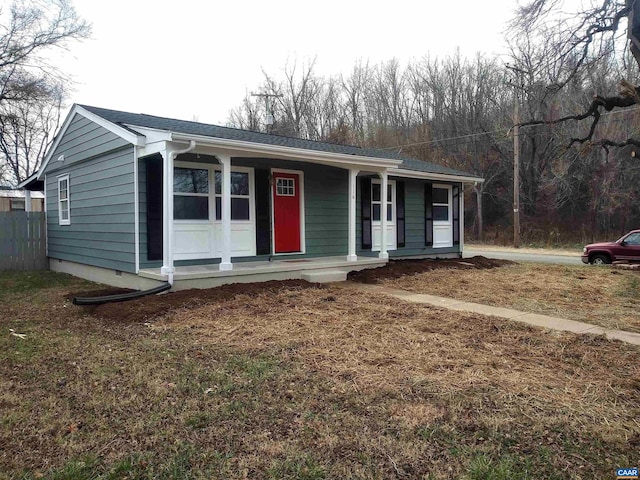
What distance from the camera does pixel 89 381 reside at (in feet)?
12.8

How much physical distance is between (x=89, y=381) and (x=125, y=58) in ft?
A: 52.5

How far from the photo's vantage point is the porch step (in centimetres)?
887

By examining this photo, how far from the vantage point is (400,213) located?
1270 centimetres

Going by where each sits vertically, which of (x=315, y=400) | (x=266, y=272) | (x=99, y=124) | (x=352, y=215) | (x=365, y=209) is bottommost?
(x=315, y=400)

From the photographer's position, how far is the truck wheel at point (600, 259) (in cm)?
1358

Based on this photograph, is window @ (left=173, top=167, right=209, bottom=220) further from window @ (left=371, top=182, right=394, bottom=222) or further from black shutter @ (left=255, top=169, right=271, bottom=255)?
window @ (left=371, top=182, right=394, bottom=222)

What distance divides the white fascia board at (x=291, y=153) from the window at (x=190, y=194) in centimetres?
133

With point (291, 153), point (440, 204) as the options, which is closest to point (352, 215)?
point (291, 153)

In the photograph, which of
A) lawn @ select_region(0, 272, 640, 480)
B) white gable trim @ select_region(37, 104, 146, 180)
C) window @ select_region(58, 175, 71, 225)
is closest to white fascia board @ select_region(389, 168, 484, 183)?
white gable trim @ select_region(37, 104, 146, 180)

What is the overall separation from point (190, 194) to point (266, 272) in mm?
2139

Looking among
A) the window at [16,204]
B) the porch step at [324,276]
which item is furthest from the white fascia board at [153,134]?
the window at [16,204]

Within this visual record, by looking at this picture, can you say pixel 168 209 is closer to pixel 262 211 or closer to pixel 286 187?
pixel 262 211

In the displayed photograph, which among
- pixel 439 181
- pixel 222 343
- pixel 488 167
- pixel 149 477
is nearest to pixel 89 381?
pixel 222 343

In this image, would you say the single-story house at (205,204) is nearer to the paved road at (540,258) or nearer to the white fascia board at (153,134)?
the white fascia board at (153,134)
